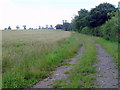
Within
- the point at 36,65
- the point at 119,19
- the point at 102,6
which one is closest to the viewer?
the point at 36,65

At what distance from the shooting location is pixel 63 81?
17.9ft

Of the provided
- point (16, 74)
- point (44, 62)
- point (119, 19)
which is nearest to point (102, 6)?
point (119, 19)

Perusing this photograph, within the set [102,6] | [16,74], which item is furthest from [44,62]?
[102,6]

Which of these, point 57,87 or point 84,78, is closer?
point 57,87

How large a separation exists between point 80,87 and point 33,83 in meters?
1.82

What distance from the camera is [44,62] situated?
7.92 m

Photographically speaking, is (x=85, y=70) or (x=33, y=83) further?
(x=85, y=70)

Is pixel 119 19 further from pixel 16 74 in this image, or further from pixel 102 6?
pixel 102 6

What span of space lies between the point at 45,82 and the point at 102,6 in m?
36.0

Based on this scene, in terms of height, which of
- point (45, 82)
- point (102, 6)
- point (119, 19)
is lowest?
point (45, 82)

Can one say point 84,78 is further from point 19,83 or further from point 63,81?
point 19,83

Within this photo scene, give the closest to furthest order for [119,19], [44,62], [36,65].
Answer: [36,65] → [44,62] → [119,19]

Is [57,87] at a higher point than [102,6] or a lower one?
lower

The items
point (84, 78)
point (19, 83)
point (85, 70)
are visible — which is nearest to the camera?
point (19, 83)
